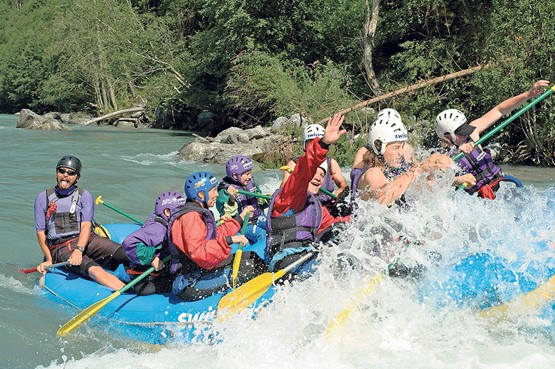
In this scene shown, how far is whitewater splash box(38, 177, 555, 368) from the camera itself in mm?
4270

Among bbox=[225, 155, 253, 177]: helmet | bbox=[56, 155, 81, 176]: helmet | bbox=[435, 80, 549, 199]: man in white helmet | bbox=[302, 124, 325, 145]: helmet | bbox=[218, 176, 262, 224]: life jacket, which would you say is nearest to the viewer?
bbox=[435, 80, 549, 199]: man in white helmet

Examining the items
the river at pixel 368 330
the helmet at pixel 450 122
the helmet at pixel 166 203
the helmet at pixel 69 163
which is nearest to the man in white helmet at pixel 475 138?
the helmet at pixel 450 122

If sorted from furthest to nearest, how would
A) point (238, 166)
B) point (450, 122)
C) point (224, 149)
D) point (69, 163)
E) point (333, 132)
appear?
1. point (224, 149)
2. point (238, 166)
3. point (69, 163)
4. point (450, 122)
5. point (333, 132)

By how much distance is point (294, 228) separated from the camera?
4.62 m

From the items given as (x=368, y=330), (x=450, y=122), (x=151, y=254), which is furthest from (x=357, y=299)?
(x=450, y=122)

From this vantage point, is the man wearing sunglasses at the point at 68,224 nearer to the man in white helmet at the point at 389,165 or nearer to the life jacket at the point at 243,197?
the life jacket at the point at 243,197

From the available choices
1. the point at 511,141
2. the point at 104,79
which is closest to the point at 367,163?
the point at 511,141

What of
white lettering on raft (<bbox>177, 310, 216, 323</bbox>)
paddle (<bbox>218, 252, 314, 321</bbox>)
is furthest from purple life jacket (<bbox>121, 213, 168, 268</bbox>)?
paddle (<bbox>218, 252, 314, 321</bbox>)

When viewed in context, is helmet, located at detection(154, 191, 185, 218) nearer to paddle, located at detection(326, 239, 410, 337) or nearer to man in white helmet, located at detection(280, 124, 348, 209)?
man in white helmet, located at detection(280, 124, 348, 209)

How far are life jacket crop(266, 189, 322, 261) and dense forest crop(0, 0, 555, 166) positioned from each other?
10134 millimetres

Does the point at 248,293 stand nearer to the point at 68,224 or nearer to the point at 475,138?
the point at 68,224

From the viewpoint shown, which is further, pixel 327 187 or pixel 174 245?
pixel 327 187

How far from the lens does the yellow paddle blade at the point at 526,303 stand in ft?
14.8

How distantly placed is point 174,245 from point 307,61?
1834 cm
